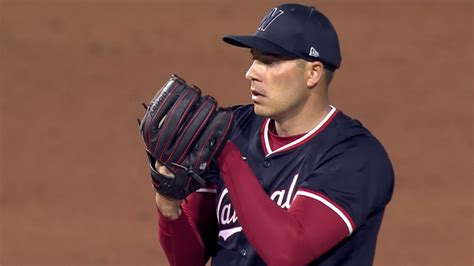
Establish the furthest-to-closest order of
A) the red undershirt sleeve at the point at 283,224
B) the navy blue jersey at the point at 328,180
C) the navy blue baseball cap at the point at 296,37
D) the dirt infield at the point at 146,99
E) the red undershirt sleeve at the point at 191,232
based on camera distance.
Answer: the dirt infield at the point at 146,99 < the red undershirt sleeve at the point at 191,232 < the navy blue baseball cap at the point at 296,37 < the navy blue jersey at the point at 328,180 < the red undershirt sleeve at the point at 283,224

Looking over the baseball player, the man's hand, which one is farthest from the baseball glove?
the man's hand

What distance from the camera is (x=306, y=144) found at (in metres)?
3.40

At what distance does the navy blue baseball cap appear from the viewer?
10.8ft

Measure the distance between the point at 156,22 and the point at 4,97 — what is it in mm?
1512

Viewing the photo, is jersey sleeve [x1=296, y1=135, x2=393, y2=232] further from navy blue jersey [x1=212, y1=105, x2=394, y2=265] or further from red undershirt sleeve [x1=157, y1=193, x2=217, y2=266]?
red undershirt sleeve [x1=157, y1=193, x2=217, y2=266]

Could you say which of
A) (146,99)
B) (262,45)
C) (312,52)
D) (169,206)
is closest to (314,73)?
(312,52)

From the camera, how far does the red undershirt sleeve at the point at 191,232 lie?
3562 mm

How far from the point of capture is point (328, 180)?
318 cm

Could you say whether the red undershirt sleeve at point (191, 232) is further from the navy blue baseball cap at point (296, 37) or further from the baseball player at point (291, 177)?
the navy blue baseball cap at point (296, 37)

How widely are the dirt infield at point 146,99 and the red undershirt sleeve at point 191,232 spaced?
339 centimetres

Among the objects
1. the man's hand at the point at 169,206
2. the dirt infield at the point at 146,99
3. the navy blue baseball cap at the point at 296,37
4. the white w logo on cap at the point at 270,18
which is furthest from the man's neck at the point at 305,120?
the dirt infield at the point at 146,99

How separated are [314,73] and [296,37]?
0.46ft

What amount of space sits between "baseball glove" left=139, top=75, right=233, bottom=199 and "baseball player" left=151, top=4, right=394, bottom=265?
0.18 feet

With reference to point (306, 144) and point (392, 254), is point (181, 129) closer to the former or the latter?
point (306, 144)
